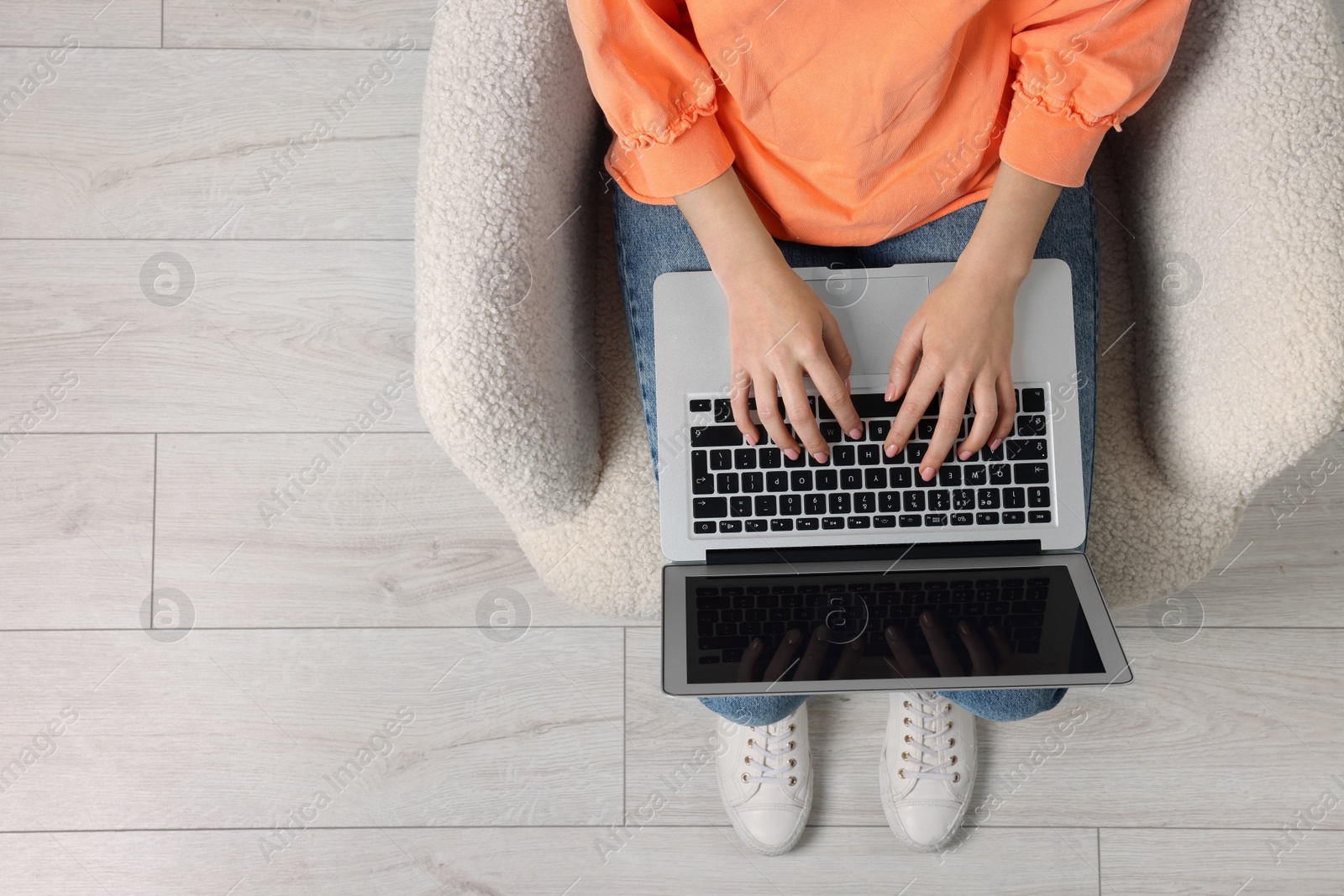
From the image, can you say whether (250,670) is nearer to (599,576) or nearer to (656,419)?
(599,576)

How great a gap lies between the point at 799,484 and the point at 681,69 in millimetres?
317

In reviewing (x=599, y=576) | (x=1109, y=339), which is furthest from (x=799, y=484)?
(x=1109, y=339)

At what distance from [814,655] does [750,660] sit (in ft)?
0.15

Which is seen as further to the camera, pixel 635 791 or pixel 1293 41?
pixel 635 791

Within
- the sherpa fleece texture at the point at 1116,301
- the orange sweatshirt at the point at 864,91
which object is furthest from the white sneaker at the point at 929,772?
the orange sweatshirt at the point at 864,91

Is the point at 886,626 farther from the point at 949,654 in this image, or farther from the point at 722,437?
the point at 722,437

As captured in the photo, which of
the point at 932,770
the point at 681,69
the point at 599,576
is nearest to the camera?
the point at 681,69

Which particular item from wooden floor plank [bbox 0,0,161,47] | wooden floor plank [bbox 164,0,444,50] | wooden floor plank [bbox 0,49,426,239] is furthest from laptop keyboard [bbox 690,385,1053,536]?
wooden floor plank [bbox 0,0,161,47]

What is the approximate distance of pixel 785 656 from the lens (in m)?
0.61

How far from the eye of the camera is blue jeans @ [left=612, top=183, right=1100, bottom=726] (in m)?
0.71

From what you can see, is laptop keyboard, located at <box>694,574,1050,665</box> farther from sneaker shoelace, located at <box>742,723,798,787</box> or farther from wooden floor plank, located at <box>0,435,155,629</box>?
wooden floor plank, located at <box>0,435,155,629</box>

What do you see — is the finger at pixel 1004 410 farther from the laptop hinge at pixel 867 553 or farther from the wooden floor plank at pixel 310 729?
the wooden floor plank at pixel 310 729

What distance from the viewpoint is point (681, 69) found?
62 centimetres

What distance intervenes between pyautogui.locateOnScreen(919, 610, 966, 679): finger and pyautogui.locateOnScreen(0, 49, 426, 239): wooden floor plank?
797mm
